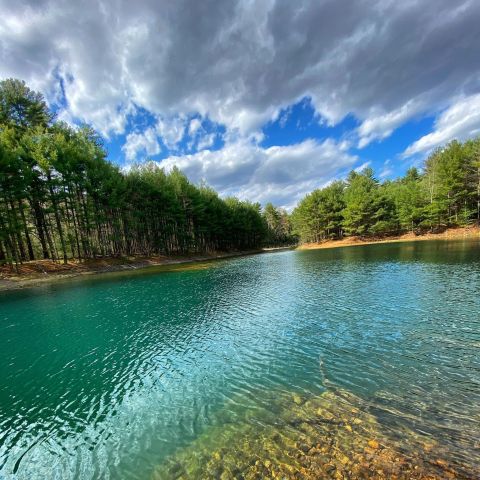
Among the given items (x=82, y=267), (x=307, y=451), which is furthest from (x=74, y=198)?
(x=307, y=451)

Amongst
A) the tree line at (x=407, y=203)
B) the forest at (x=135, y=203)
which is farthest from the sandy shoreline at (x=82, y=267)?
the tree line at (x=407, y=203)

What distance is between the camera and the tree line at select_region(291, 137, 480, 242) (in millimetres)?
58906

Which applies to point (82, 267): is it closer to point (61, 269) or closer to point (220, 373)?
point (61, 269)

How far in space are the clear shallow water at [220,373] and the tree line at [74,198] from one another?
84.7ft

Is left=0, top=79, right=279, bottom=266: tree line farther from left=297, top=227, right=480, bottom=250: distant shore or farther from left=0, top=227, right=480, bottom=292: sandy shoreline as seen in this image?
left=297, top=227, right=480, bottom=250: distant shore

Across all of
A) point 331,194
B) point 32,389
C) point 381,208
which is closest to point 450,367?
point 32,389

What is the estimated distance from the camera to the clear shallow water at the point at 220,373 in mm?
5816

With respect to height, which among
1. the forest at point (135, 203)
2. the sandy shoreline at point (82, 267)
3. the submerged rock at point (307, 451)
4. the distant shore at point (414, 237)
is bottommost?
the distant shore at point (414, 237)

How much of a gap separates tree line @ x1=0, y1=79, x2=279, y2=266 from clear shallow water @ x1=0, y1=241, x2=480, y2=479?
25811 mm

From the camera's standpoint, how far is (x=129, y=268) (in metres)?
45.2


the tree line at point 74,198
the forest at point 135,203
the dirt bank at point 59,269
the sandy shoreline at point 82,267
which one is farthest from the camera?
the forest at point 135,203

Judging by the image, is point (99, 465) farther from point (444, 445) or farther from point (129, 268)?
point (129, 268)

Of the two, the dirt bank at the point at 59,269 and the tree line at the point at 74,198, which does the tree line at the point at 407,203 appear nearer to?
the tree line at the point at 74,198

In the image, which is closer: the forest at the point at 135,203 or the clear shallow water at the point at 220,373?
the clear shallow water at the point at 220,373
